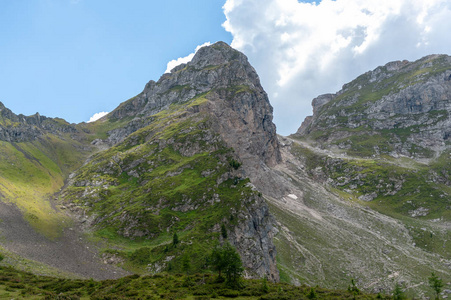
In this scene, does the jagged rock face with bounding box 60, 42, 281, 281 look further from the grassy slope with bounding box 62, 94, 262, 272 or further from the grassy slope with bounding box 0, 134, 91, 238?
the grassy slope with bounding box 0, 134, 91, 238

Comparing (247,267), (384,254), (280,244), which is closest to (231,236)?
(247,267)

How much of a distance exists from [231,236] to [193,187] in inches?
1457

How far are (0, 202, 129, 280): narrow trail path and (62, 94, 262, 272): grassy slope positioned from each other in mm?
7473

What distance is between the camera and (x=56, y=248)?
8231 centimetres

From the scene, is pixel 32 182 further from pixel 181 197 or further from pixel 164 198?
pixel 181 197

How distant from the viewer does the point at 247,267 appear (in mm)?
89562

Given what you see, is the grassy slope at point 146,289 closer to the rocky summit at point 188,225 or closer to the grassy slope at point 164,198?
the rocky summit at point 188,225

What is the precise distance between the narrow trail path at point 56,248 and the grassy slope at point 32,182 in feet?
13.6

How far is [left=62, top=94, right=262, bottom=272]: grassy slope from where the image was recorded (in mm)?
88125

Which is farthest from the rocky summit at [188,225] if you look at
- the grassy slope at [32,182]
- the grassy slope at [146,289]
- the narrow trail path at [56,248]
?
the grassy slope at [146,289]

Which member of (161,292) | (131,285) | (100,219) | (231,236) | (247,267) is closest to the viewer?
(161,292)

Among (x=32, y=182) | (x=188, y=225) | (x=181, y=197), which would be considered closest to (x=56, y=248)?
(x=188, y=225)

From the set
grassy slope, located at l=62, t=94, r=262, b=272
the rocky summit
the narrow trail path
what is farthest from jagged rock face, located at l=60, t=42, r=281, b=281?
the narrow trail path

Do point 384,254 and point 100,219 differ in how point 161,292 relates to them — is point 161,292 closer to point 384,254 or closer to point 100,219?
point 100,219
